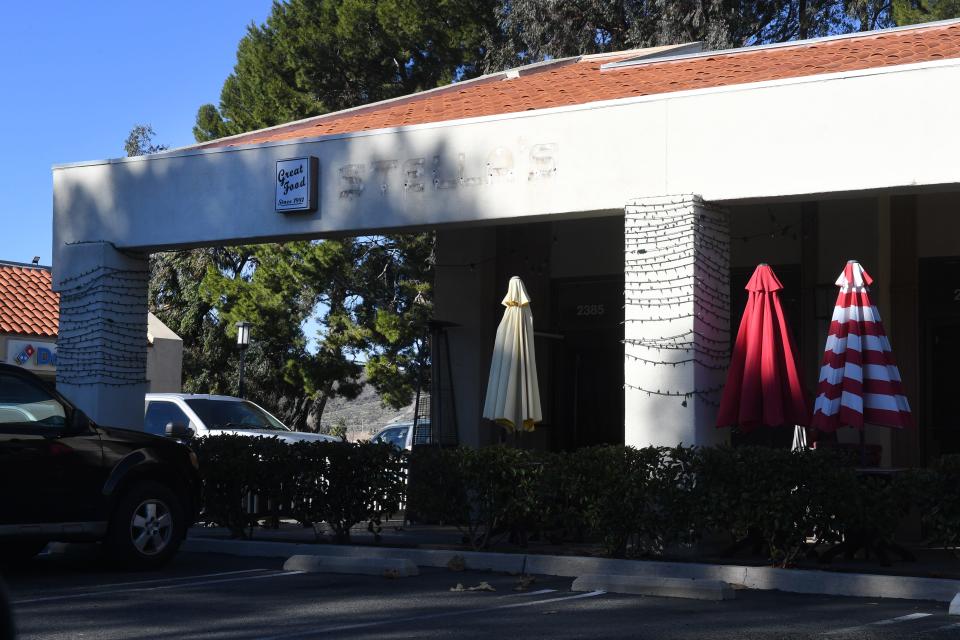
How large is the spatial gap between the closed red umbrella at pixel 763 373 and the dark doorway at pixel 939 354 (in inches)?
130

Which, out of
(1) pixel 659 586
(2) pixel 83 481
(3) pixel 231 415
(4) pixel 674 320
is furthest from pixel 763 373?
(3) pixel 231 415

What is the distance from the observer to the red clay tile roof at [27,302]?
28.8 meters

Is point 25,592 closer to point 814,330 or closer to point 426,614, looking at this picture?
point 426,614

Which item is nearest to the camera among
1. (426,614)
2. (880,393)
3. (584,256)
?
(426,614)

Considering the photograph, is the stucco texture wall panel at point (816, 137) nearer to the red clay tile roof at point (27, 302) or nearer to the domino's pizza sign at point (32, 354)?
the red clay tile roof at point (27, 302)

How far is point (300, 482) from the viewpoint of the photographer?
486 inches

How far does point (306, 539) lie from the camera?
1288 cm

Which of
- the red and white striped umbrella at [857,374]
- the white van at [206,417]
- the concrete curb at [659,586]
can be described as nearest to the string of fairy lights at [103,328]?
the white van at [206,417]

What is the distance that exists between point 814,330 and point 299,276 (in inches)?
844

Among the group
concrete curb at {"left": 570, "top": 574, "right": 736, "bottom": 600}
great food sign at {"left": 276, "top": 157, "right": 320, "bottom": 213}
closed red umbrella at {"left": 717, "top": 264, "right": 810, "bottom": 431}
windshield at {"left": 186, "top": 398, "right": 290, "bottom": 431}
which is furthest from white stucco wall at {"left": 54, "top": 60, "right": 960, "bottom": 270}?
concrete curb at {"left": 570, "top": 574, "right": 736, "bottom": 600}

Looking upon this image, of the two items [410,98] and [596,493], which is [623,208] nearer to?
[596,493]

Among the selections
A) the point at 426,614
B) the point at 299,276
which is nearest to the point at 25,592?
the point at 426,614

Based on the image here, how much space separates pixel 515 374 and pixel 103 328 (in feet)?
16.2

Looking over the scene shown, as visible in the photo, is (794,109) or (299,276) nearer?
(794,109)
